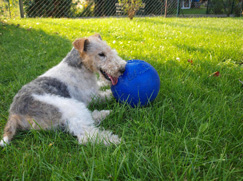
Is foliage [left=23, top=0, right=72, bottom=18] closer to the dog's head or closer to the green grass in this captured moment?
the green grass

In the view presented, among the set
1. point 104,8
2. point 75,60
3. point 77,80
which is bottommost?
point 77,80

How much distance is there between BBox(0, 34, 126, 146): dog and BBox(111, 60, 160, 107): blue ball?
0.64ft

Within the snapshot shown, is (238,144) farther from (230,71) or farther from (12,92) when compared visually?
(12,92)

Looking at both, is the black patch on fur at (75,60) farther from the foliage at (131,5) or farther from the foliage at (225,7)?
the foliage at (225,7)

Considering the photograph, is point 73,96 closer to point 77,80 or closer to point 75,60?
point 77,80

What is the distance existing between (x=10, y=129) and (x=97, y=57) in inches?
65.0

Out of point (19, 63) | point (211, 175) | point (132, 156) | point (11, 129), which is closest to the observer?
point (211, 175)

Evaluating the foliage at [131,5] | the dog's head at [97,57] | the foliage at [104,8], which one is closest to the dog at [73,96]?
the dog's head at [97,57]

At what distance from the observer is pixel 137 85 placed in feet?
8.45

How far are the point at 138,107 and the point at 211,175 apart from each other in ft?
4.37

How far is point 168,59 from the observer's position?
179 inches

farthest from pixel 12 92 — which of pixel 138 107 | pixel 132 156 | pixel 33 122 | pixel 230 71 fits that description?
pixel 230 71

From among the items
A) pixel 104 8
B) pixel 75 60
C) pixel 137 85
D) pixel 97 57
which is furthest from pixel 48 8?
pixel 137 85

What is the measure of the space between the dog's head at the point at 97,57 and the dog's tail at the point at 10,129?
4.47ft
